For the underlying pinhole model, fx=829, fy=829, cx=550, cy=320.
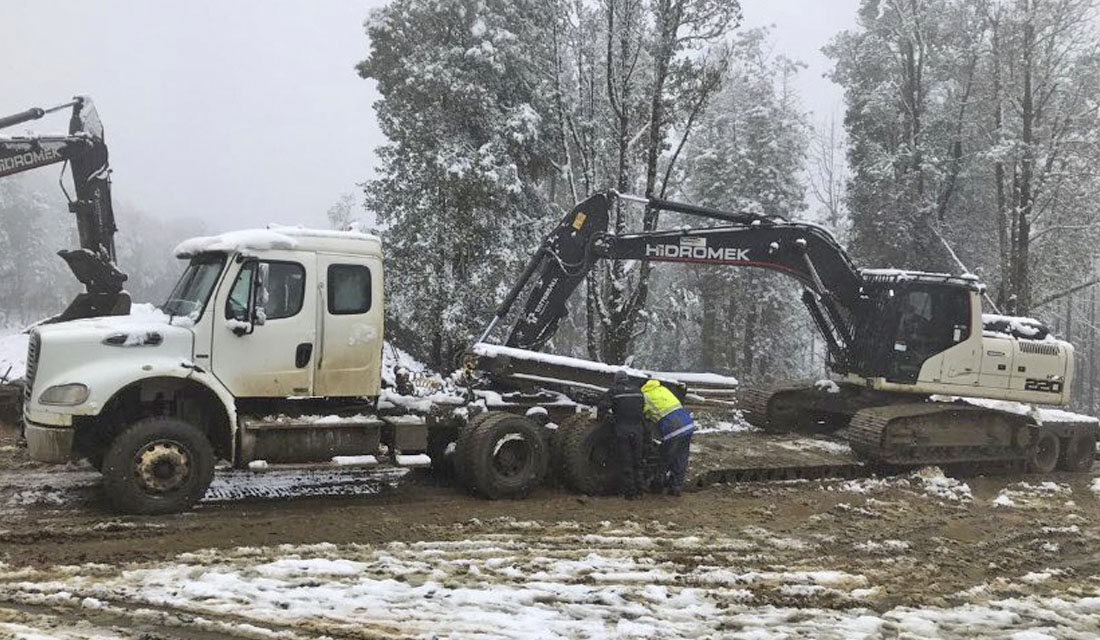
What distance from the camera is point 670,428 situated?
33.0 feet

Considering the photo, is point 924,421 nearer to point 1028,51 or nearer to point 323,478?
point 323,478

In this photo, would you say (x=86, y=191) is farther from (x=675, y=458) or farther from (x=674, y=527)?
(x=674, y=527)

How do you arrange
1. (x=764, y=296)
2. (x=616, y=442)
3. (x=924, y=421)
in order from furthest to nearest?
(x=764, y=296)
(x=924, y=421)
(x=616, y=442)

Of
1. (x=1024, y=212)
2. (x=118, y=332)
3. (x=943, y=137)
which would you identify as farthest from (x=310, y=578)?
(x=943, y=137)

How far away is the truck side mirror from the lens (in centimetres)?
857

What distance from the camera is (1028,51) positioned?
23.7m

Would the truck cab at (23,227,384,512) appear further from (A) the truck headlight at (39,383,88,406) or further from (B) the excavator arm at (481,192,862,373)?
(B) the excavator arm at (481,192,862,373)

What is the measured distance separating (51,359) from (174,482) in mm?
1615

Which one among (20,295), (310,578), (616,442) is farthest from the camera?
(20,295)

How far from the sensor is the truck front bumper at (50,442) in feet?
25.2

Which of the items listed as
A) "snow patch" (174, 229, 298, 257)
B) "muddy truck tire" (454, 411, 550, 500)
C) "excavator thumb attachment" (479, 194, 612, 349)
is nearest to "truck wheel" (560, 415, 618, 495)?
"muddy truck tire" (454, 411, 550, 500)

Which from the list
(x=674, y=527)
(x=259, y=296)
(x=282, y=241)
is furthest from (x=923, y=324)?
(x=259, y=296)

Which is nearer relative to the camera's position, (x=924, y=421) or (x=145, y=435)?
(x=145, y=435)

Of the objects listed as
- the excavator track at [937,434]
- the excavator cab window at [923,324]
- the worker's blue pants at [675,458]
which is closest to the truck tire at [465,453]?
the worker's blue pants at [675,458]
